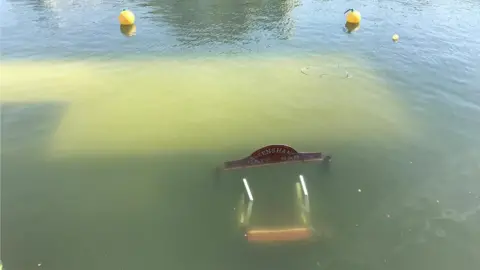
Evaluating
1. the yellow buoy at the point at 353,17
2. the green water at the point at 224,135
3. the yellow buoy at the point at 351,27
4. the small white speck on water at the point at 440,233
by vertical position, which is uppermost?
the yellow buoy at the point at 353,17

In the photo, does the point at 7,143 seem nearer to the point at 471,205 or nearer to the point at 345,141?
the point at 345,141

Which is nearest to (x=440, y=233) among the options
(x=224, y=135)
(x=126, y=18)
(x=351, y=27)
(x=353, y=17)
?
(x=224, y=135)

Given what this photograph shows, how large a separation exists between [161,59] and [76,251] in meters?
15.7

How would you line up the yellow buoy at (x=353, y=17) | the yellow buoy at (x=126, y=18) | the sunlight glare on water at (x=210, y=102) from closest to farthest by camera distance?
1. the sunlight glare on water at (x=210, y=102)
2. the yellow buoy at (x=126, y=18)
3. the yellow buoy at (x=353, y=17)

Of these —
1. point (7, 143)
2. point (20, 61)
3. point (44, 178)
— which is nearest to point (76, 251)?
point (44, 178)

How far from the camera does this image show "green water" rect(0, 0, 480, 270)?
1404cm

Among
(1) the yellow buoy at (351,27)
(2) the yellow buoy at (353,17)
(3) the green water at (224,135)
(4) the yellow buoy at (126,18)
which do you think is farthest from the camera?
(2) the yellow buoy at (353,17)

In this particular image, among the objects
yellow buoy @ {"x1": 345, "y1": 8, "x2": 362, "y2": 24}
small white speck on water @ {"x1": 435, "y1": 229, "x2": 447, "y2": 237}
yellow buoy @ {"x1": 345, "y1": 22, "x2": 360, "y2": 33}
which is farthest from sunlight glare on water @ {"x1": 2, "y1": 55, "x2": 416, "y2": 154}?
yellow buoy @ {"x1": 345, "y1": 8, "x2": 362, "y2": 24}

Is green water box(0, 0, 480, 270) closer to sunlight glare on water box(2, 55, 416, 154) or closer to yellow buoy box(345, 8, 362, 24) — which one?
sunlight glare on water box(2, 55, 416, 154)

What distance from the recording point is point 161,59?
26.9m

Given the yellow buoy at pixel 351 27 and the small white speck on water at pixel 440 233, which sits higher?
the yellow buoy at pixel 351 27

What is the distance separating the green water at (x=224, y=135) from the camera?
14039 millimetres

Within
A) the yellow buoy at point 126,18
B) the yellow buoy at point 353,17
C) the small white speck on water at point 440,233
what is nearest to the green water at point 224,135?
the small white speck on water at point 440,233

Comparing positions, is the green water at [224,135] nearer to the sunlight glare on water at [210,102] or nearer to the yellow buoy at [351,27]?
the sunlight glare on water at [210,102]
